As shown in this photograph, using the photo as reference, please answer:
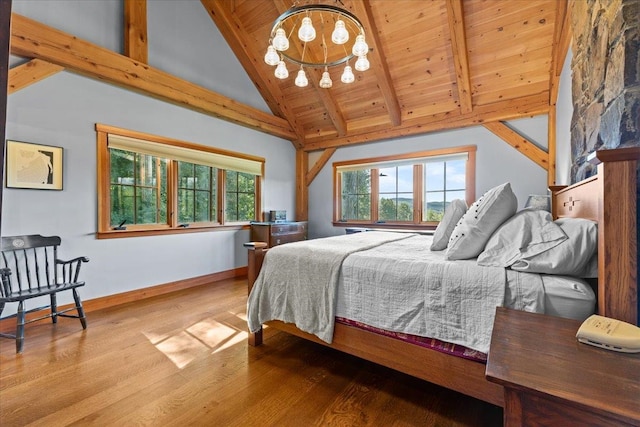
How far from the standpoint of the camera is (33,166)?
2590 millimetres

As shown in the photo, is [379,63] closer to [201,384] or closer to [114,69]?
[114,69]

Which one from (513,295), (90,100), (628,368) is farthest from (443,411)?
(90,100)

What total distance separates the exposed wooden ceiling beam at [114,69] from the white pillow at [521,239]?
371 centimetres

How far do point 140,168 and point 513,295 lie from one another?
3.81 metres

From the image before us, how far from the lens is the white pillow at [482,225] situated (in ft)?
5.31

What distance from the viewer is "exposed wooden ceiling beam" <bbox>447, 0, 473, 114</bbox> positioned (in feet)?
10.1

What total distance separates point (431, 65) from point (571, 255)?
10.9ft

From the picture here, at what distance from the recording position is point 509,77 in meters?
3.58

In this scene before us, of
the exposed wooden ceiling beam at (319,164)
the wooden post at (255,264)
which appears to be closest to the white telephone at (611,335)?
the wooden post at (255,264)

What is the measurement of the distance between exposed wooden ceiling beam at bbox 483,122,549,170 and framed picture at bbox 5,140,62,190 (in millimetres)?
4946

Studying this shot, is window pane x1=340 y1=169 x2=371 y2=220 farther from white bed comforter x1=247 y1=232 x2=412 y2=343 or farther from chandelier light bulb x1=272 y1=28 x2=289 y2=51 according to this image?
chandelier light bulb x1=272 y1=28 x2=289 y2=51

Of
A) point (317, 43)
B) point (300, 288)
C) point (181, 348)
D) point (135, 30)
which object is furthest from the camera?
point (317, 43)

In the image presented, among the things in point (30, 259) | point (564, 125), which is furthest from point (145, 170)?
point (564, 125)

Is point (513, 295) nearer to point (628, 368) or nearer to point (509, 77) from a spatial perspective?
point (628, 368)
